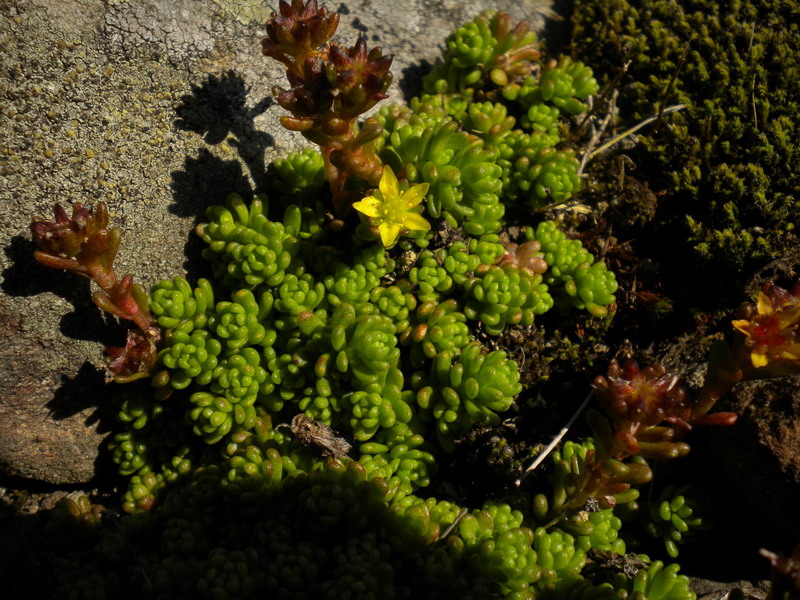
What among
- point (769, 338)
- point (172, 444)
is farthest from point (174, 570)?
point (769, 338)

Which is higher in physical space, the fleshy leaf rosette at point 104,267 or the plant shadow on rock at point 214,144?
the plant shadow on rock at point 214,144

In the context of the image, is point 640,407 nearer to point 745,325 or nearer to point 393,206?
point 745,325

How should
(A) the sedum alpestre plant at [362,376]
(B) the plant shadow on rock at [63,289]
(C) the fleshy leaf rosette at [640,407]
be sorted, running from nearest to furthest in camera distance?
(C) the fleshy leaf rosette at [640,407] → (A) the sedum alpestre plant at [362,376] → (B) the plant shadow on rock at [63,289]

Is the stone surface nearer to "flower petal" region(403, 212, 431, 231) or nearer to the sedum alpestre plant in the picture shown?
the sedum alpestre plant

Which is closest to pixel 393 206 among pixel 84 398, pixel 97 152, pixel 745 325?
pixel 97 152

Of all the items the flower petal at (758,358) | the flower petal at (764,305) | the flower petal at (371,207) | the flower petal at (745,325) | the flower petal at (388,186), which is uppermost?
the flower petal at (764,305)

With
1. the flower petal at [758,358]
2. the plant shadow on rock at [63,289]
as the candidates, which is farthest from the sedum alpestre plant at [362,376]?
the plant shadow on rock at [63,289]

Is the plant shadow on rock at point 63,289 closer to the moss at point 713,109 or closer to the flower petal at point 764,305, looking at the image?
the flower petal at point 764,305

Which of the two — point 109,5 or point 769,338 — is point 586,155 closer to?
point 769,338
